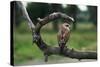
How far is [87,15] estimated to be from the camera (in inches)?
104

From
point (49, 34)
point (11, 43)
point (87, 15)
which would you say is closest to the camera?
point (11, 43)

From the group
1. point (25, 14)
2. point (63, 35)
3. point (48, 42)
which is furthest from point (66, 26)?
point (25, 14)

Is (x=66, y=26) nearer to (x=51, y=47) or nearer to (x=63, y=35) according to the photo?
(x=63, y=35)

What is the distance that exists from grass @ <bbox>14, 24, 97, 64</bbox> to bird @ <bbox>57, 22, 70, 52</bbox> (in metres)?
0.05

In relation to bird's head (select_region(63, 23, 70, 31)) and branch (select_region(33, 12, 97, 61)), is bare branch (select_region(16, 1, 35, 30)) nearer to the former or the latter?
branch (select_region(33, 12, 97, 61))

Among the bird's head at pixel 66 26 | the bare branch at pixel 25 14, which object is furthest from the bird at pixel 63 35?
the bare branch at pixel 25 14

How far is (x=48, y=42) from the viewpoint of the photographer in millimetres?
2436

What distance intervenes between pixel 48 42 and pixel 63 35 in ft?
0.66

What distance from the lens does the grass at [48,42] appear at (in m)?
2.30

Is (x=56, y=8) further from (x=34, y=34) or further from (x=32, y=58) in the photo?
(x=32, y=58)

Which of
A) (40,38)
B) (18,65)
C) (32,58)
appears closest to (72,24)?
(40,38)

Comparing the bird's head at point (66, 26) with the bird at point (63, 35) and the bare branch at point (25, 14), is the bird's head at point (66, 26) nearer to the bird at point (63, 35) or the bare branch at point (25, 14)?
the bird at point (63, 35)

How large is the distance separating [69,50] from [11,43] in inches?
27.2

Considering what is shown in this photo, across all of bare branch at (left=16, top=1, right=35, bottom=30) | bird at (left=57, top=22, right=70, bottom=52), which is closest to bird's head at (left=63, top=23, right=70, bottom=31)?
bird at (left=57, top=22, right=70, bottom=52)
